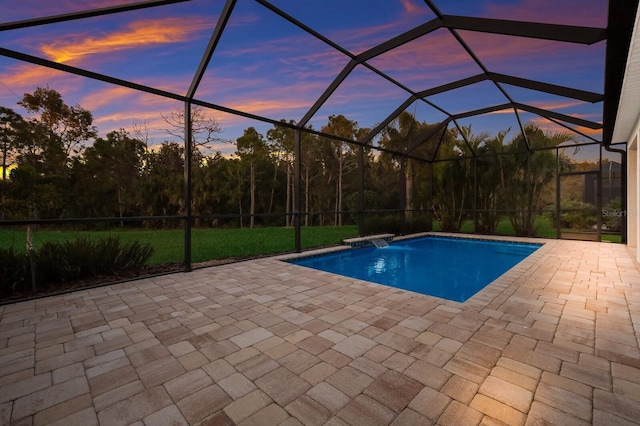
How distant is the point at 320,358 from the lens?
2285 mm

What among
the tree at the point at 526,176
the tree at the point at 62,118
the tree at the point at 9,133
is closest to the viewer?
the tree at the point at 9,133

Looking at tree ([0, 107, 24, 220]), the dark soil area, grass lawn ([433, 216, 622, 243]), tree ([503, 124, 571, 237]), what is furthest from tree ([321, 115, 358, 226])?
the dark soil area

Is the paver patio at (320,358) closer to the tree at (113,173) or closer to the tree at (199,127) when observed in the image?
the tree at (199,127)

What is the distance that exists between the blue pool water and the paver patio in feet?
4.68

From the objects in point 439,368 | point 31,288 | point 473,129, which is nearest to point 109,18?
point 31,288

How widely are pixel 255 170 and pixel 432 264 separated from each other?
13.0m

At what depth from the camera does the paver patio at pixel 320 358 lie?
1.72 m

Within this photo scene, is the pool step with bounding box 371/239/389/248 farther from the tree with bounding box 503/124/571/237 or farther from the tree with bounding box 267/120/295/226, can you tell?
the tree with bounding box 267/120/295/226

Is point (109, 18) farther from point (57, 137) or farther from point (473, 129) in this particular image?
point (473, 129)

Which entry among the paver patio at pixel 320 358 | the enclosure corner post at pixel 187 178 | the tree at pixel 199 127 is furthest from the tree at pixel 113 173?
the paver patio at pixel 320 358

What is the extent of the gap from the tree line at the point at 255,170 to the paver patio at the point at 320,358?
2.60 metres

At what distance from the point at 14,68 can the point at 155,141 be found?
21.0 feet

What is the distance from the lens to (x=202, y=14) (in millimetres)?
4125

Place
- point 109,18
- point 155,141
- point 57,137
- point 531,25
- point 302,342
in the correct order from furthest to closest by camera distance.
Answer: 1. point 155,141
2. point 57,137
3. point 531,25
4. point 109,18
5. point 302,342
